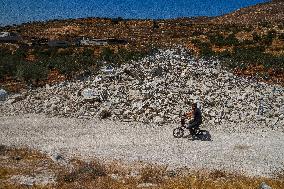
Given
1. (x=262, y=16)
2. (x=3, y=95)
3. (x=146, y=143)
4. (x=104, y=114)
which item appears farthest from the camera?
(x=262, y=16)

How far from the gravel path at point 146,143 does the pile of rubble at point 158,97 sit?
1.38 m

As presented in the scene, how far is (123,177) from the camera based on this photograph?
14805mm

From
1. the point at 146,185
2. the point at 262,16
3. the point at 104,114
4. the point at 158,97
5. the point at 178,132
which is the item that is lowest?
the point at 146,185

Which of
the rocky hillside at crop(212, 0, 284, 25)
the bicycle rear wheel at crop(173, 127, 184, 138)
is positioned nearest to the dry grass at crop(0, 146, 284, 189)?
the bicycle rear wheel at crop(173, 127, 184, 138)

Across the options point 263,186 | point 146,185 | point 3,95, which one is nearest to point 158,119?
point 146,185

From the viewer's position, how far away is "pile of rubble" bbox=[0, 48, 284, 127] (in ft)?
79.7

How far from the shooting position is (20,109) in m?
26.7

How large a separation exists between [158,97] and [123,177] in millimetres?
11621

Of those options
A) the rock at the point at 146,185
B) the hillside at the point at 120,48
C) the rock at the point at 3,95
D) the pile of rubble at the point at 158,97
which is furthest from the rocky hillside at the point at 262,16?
the rock at the point at 146,185

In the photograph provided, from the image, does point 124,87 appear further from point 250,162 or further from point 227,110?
point 250,162

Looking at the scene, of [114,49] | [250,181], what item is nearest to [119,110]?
[250,181]

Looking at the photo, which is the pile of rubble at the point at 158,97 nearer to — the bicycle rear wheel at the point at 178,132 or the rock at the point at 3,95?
the rock at the point at 3,95

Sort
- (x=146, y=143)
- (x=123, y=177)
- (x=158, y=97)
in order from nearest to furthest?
(x=123, y=177) → (x=146, y=143) → (x=158, y=97)

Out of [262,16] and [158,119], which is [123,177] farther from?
[262,16]
